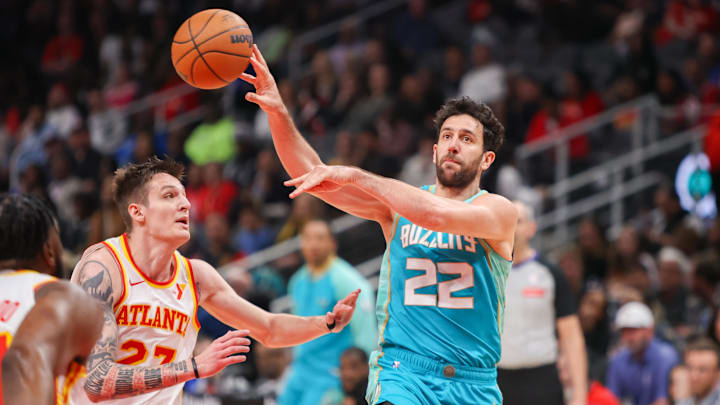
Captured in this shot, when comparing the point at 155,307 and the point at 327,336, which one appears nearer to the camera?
the point at 155,307

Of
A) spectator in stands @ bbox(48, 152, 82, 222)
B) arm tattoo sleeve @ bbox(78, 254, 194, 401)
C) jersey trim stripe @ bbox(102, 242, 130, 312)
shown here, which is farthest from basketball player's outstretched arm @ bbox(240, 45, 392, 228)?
spectator in stands @ bbox(48, 152, 82, 222)

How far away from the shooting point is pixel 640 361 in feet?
31.7

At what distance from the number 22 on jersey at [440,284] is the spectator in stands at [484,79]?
848cm

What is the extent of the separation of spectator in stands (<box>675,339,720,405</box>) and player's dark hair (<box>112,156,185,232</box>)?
500cm

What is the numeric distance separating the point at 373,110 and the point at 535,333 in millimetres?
6709

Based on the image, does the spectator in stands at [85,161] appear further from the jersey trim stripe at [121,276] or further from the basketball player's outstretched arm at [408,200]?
the basketball player's outstretched arm at [408,200]

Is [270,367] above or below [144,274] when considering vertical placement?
above

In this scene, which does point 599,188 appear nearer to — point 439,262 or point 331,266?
point 331,266

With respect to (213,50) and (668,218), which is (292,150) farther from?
(668,218)

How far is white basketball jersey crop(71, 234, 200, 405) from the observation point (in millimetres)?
5215

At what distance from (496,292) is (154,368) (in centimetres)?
195

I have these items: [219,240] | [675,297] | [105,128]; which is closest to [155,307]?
[675,297]

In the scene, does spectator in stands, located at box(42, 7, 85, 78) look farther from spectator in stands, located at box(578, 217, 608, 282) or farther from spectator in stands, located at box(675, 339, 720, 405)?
spectator in stands, located at box(675, 339, 720, 405)

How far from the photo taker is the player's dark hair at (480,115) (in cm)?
579
